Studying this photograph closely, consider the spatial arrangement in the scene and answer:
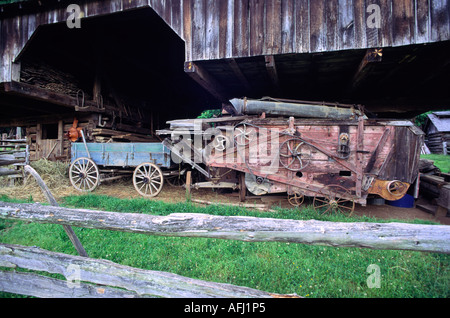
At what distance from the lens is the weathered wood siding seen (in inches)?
191

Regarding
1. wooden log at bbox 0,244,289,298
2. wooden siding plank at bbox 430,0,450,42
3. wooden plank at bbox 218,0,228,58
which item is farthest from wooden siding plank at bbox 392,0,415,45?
wooden log at bbox 0,244,289,298

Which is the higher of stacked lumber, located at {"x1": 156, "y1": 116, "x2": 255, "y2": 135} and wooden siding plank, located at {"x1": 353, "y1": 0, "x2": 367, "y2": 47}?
wooden siding plank, located at {"x1": 353, "y1": 0, "x2": 367, "y2": 47}

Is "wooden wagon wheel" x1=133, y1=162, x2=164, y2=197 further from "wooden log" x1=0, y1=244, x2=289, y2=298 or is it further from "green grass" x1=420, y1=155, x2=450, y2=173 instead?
"green grass" x1=420, y1=155, x2=450, y2=173

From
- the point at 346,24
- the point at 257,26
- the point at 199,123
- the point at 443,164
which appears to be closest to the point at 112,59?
the point at 199,123

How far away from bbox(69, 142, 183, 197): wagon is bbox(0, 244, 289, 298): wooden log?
190 inches

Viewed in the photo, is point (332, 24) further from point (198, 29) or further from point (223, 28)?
point (198, 29)

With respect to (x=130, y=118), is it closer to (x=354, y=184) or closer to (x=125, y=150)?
(x=125, y=150)

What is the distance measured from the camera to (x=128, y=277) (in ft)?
8.05

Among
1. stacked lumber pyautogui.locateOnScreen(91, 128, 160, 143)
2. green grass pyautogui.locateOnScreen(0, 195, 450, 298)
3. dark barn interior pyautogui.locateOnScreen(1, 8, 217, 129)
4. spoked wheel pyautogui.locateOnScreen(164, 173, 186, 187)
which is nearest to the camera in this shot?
green grass pyautogui.locateOnScreen(0, 195, 450, 298)

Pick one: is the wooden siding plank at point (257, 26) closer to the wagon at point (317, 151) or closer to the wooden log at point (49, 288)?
the wagon at point (317, 151)

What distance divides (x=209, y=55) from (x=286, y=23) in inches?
84.4

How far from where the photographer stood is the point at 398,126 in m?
5.61

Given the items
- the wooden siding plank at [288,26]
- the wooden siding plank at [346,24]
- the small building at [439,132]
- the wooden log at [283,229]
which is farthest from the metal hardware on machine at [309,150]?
the small building at [439,132]

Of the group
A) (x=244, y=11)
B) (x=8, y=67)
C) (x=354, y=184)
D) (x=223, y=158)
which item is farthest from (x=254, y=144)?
(x=8, y=67)
